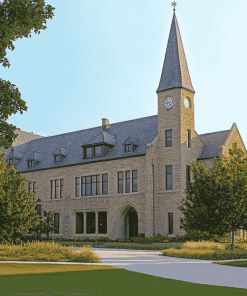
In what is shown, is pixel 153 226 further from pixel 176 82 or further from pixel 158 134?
pixel 176 82

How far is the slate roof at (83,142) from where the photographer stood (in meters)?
43.8

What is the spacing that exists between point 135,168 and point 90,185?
673cm

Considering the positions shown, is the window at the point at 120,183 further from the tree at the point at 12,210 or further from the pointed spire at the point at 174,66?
the tree at the point at 12,210

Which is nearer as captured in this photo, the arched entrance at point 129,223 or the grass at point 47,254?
the grass at point 47,254

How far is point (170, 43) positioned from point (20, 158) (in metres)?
25.4

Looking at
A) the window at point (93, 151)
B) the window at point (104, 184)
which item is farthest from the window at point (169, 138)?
the window at point (93, 151)

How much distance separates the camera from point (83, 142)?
50125 mm

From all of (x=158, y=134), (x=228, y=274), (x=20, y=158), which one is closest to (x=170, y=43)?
(x=158, y=134)

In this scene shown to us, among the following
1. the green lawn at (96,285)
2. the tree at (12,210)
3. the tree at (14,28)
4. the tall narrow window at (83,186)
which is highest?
the tree at (14,28)

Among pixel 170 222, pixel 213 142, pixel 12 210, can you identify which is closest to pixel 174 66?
pixel 213 142

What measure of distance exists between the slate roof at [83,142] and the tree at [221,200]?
14009 mm

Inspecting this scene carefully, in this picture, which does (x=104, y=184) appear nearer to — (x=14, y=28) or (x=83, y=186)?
(x=83, y=186)

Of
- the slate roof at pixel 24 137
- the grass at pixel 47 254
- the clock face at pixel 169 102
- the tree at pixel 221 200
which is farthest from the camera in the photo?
the slate roof at pixel 24 137

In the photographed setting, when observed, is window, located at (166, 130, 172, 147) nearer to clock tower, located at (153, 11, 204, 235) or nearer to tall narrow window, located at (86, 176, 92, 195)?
clock tower, located at (153, 11, 204, 235)
